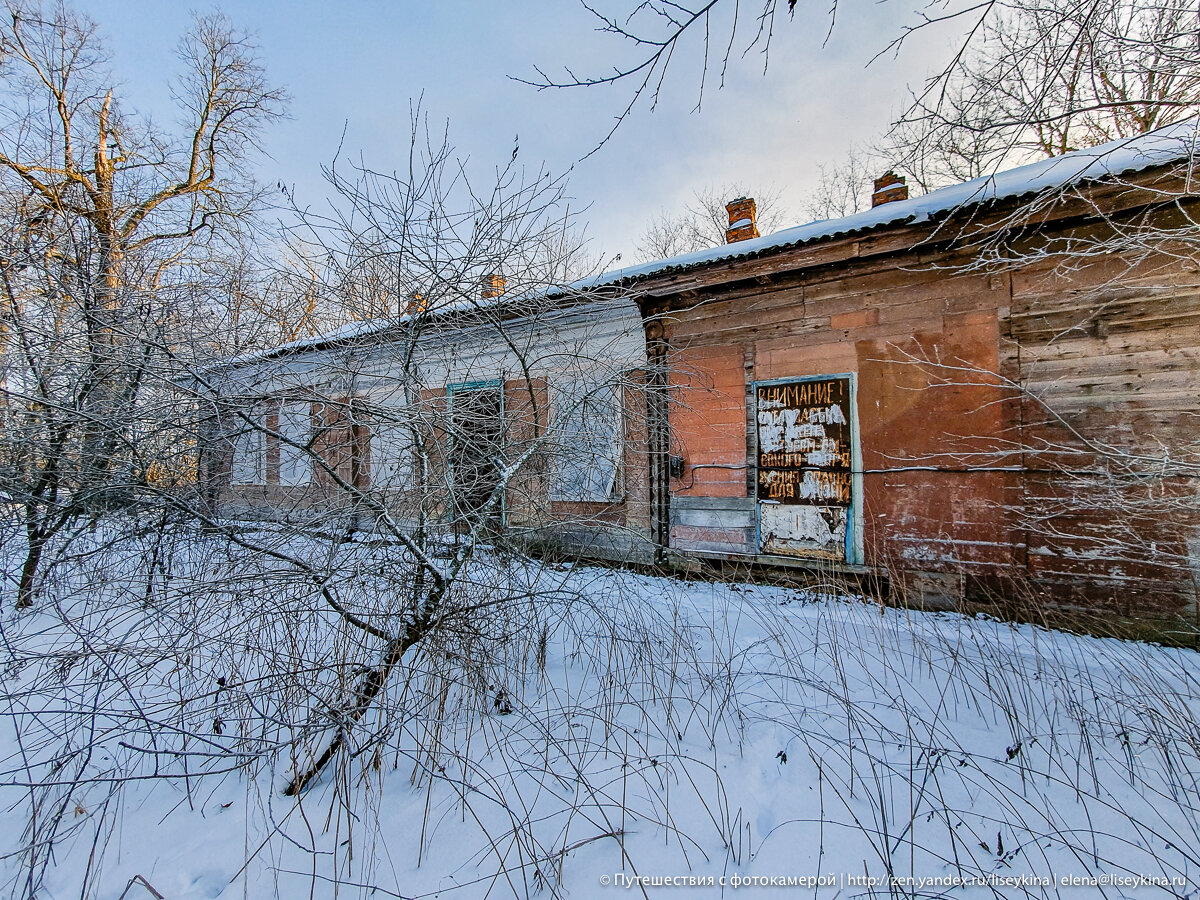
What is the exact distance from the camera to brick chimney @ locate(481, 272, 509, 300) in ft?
9.71

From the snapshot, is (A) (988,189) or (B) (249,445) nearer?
(B) (249,445)

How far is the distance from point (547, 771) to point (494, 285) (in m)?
2.72

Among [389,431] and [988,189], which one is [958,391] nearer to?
[988,189]

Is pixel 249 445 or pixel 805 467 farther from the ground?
pixel 249 445

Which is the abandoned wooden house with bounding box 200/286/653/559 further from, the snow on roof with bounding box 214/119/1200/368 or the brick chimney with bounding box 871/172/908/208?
the brick chimney with bounding box 871/172/908/208

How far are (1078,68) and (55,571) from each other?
751cm

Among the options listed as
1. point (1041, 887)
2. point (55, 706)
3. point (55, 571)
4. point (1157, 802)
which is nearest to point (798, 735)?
point (1041, 887)

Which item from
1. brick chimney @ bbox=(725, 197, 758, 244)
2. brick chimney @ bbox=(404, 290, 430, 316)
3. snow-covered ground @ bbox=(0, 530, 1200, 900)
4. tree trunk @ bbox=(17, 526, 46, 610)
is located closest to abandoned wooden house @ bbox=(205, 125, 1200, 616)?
brick chimney @ bbox=(404, 290, 430, 316)

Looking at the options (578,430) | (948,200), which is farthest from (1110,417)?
(578,430)

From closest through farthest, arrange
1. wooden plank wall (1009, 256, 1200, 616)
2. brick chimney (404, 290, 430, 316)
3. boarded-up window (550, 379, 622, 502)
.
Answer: brick chimney (404, 290, 430, 316) → boarded-up window (550, 379, 622, 502) → wooden plank wall (1009, 256, 1200, 616)

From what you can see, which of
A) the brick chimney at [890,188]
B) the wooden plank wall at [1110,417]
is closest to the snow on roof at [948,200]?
the wooden plank wall at [1110,417]

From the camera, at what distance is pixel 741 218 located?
723 cm

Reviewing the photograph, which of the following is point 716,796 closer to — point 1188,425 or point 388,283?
point 388,283

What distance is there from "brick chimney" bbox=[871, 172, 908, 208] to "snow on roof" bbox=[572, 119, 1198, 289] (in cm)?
144
